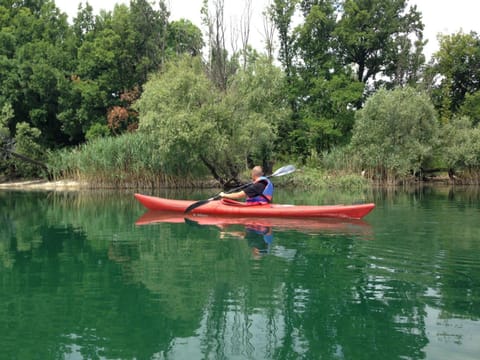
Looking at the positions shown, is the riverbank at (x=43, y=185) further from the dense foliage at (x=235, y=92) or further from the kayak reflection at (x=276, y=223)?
the kayak reflection at (x=276, y=223)

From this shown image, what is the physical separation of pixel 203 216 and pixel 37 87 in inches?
860

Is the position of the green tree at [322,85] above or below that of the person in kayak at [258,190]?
above

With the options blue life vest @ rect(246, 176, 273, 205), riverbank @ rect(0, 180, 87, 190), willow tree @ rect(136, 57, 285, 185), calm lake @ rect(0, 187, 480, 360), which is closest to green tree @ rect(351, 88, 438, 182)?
willow tree @ rect(136, 57, 285, 185)

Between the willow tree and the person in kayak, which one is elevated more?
the willow tree

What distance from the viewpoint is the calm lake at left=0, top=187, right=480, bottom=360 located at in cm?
369

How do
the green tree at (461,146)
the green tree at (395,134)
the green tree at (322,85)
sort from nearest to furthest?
1. the green tree at (395,134)
2. the green tree at (461,146)
3. the green tree at (322,85)

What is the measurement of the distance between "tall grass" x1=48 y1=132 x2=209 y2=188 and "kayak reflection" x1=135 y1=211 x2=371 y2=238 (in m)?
10.00

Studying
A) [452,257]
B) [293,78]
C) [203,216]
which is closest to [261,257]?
[452,257]

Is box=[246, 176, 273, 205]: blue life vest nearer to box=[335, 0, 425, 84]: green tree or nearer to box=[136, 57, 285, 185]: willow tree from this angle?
box=[136, 57, 285, 185]: willow tree

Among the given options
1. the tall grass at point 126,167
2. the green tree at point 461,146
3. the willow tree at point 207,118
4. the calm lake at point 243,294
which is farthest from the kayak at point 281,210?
the green tree at point 461,146

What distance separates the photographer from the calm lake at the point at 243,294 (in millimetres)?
3688

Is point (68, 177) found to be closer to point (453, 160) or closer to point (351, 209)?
point (351, 209)

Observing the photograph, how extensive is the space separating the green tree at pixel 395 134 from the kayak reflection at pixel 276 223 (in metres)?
15.2

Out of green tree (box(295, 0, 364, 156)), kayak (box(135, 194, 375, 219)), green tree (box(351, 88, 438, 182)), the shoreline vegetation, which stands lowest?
kayak (box(135, 194, 375, 219))
